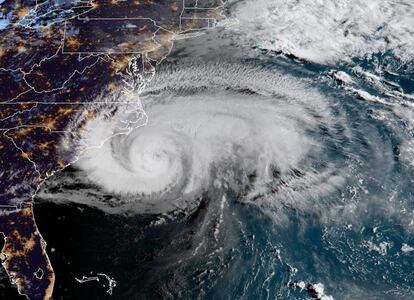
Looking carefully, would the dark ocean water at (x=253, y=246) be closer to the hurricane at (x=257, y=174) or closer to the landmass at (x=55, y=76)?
the hurricane at (x=257, y=174)

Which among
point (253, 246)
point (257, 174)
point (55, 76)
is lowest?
point (253, 246)

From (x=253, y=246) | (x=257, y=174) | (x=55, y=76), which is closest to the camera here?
(x=253, y=246)

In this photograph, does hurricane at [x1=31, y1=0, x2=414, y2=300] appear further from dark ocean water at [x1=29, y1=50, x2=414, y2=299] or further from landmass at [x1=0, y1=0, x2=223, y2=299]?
landmass at [x1=0, y1=0, x2=223, y2=299]

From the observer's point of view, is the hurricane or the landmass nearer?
the hurricane

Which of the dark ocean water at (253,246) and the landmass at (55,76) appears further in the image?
the landmass at (55,76)

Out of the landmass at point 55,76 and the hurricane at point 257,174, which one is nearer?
the hurricane at point 257,174

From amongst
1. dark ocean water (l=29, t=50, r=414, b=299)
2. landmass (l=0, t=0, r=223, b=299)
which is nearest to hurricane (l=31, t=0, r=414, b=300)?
dark ocean water (l=29, t=50, r=414, b=299)

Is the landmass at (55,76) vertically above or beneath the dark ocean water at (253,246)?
above

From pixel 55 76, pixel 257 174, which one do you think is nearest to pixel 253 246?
pixel 257 174

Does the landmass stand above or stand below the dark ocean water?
above

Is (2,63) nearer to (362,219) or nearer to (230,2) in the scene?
(230,2)

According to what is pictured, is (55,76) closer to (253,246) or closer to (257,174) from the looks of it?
(257,174)

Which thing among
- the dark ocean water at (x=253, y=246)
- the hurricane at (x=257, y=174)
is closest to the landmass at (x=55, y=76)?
the hurricane at (x=257, y=174)
